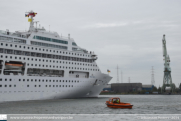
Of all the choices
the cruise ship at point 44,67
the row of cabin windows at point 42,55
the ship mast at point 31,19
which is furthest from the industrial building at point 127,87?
the ship mast at point 31,19

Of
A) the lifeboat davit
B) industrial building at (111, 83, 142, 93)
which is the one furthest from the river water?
industrial building at (111, 83, 142, 93)

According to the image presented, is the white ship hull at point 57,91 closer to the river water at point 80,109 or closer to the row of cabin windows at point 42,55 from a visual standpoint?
the river water at point 80,109

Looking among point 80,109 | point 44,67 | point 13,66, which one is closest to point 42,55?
point 44,67

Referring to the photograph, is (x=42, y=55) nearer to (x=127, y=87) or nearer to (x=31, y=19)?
(x=31, y=19)

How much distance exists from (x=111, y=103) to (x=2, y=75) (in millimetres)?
16973

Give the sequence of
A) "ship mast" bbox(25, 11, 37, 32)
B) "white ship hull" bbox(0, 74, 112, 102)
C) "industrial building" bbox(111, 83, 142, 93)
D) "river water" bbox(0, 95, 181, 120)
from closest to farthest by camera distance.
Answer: "river water" bbox(0, 95, 181, 120)
"white ship hull" bbox(0, 74, 112, 102)
"ship mast" bbox(25, 11, 37, 32)
"industrial building" bbox(111, 83, 142, 93)

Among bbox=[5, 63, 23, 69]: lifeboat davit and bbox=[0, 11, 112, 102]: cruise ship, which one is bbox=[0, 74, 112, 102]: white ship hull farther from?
bbox=[5, 63, 23, 69]: lifeboat davit

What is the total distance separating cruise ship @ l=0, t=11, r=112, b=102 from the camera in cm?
3638

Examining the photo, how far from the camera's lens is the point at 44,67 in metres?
40.2

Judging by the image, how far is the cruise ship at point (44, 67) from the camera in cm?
3638

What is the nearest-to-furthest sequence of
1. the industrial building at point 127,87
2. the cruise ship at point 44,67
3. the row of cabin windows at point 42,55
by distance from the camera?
the cruise ship at point 44,67 < the row of cabin windows at point 42,55 < the industrial building at point 127,87

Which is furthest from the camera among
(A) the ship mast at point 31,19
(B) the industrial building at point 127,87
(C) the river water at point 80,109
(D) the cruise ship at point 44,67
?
(B) the industrial building at point 127,87

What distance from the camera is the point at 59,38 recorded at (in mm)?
43875

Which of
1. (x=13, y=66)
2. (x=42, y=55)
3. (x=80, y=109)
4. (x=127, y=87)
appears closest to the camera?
(x=80, y=109)
